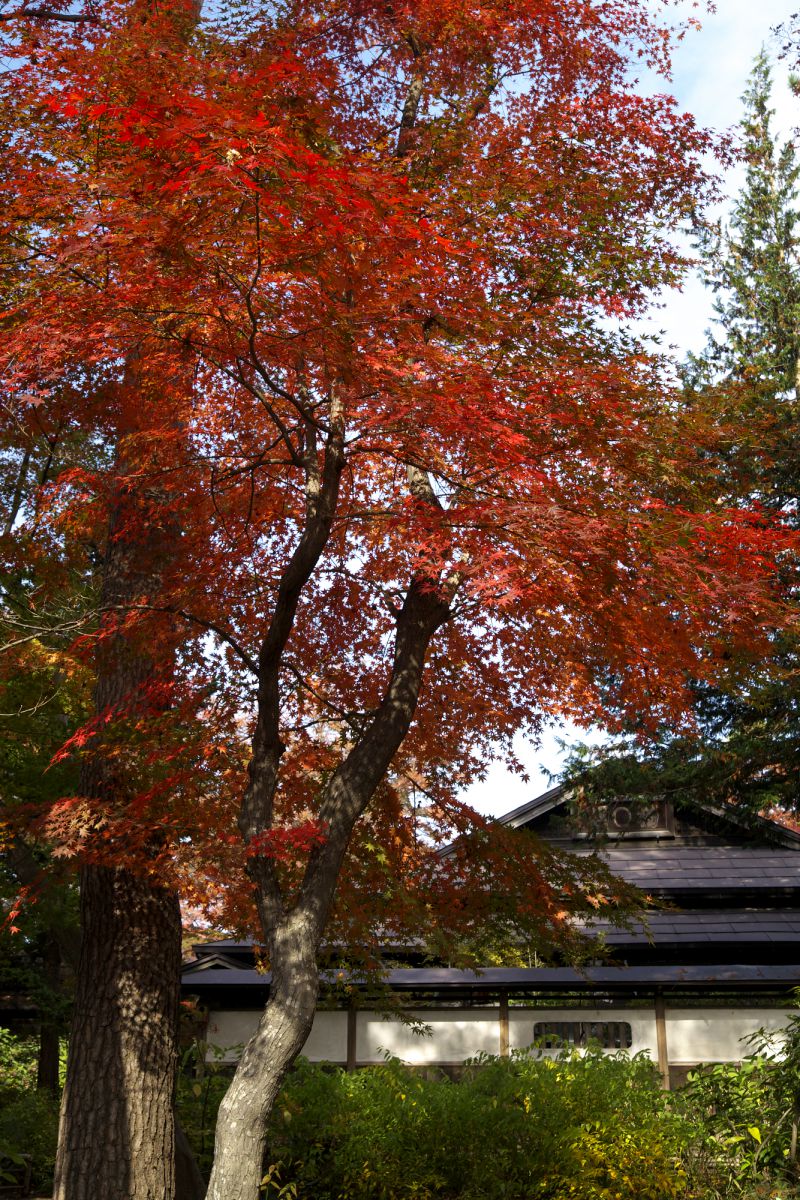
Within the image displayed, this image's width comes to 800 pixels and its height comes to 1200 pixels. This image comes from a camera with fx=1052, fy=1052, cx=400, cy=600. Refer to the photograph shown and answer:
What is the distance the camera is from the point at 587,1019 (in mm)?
11531

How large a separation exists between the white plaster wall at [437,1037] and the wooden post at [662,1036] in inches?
69.1

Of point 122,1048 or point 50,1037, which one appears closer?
point 122,1048

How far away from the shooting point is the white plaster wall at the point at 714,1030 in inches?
438

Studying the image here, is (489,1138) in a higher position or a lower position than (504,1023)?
lower

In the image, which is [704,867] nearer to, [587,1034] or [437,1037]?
[587,1034]

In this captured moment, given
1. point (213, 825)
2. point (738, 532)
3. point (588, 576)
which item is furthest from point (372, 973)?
point (738, 532)

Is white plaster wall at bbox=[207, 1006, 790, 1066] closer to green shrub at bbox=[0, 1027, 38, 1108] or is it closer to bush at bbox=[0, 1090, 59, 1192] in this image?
bush at bbox=[0, 1090, 59, 1192]

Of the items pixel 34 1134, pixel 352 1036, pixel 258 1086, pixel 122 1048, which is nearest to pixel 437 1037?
pixel 352 1036

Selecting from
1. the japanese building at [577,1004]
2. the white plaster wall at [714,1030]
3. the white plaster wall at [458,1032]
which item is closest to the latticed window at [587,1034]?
the japanese building at [577,1004]

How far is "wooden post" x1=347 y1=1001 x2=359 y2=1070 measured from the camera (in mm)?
11617

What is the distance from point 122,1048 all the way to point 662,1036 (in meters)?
6.02

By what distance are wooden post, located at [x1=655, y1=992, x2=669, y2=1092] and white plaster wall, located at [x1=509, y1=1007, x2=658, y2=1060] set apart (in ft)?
0.18

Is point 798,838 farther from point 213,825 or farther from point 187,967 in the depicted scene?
point 213,825

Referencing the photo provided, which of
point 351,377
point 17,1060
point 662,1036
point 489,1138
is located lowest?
point 17,1060
